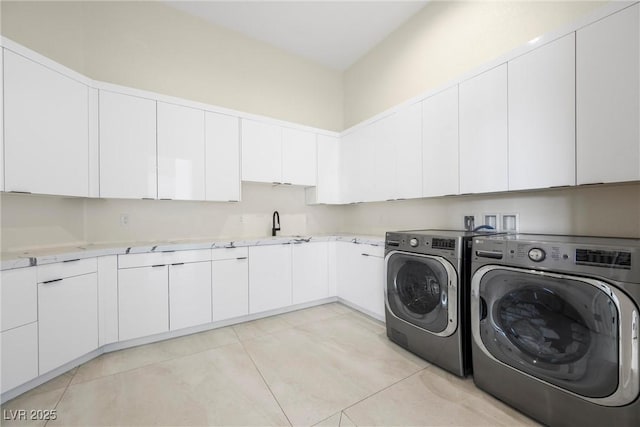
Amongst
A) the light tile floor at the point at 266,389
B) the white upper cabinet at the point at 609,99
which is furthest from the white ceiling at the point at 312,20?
the light tile floor at the point at 266,389

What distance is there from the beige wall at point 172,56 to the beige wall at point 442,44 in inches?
28.2

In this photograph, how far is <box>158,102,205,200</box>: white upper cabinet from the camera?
2508 millimetres

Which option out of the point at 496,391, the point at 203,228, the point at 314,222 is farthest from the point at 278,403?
the point at 314,222

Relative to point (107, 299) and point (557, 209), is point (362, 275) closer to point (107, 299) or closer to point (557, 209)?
point (557, 209)

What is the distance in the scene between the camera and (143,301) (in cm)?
220

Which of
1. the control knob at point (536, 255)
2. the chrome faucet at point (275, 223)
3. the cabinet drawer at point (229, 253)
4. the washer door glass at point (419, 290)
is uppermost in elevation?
the chrome faucet at point (275, 223)

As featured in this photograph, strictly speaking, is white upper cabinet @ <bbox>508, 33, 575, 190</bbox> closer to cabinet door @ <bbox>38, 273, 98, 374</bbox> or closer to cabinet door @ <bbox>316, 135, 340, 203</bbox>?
cabinet door @ <bbox>316, 135, 340, 203</bbox>

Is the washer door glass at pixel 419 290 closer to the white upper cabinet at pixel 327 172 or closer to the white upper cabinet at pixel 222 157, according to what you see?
the white upper cabinet at pixel 327 172

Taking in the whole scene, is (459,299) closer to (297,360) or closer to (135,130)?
(297,360)

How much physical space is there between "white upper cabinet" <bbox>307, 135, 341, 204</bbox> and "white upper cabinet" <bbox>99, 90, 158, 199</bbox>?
6.17 ft

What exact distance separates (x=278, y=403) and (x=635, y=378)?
1.71 metres

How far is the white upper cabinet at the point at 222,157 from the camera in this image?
2732 millimetres

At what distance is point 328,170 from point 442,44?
1881 millimetres

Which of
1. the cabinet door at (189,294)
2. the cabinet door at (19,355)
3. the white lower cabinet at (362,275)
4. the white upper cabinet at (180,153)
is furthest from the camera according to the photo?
the white lower cabinet at (362,275)
